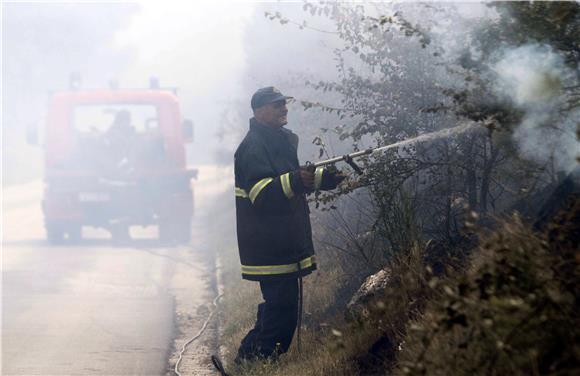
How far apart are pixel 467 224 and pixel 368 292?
2.48 metres

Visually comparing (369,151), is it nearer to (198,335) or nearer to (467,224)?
(467,224)

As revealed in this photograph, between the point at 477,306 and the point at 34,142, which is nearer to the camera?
the point at 477,306

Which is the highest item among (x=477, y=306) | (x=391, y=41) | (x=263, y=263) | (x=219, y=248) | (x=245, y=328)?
(x=391, y=41)

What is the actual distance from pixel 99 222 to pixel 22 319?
21.4ft

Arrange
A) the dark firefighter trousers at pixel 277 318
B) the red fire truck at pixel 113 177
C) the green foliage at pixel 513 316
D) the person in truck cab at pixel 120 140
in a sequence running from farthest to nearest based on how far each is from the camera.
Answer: the person in truck cab at pixel 120 140 → the red fire truck at pixel 113 177 → the dark firefighter trousers at pixel 277 318 → the green foliage at pixel 513 316

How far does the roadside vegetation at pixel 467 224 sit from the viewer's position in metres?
3.31

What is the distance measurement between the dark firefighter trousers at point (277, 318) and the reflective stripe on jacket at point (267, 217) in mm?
102

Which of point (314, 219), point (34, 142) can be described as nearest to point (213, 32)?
point (34, 142)

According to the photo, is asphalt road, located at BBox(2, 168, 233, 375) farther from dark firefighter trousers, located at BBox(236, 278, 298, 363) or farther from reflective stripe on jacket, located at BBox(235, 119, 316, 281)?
reflective stripe on jacket, located at BBox(235, 119, 316, 281)

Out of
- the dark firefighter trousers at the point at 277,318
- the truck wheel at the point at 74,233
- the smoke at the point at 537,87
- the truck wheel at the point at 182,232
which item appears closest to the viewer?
A: the smoke at the point at 537,87

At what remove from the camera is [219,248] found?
1403 centimetres

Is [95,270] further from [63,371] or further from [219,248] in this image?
[63,371]

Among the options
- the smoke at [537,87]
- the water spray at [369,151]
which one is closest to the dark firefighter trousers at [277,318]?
the water spray at [369,151]

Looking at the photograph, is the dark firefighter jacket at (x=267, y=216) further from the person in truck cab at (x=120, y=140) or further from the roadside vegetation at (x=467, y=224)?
the person in truck cab at (x=120, y=140)
